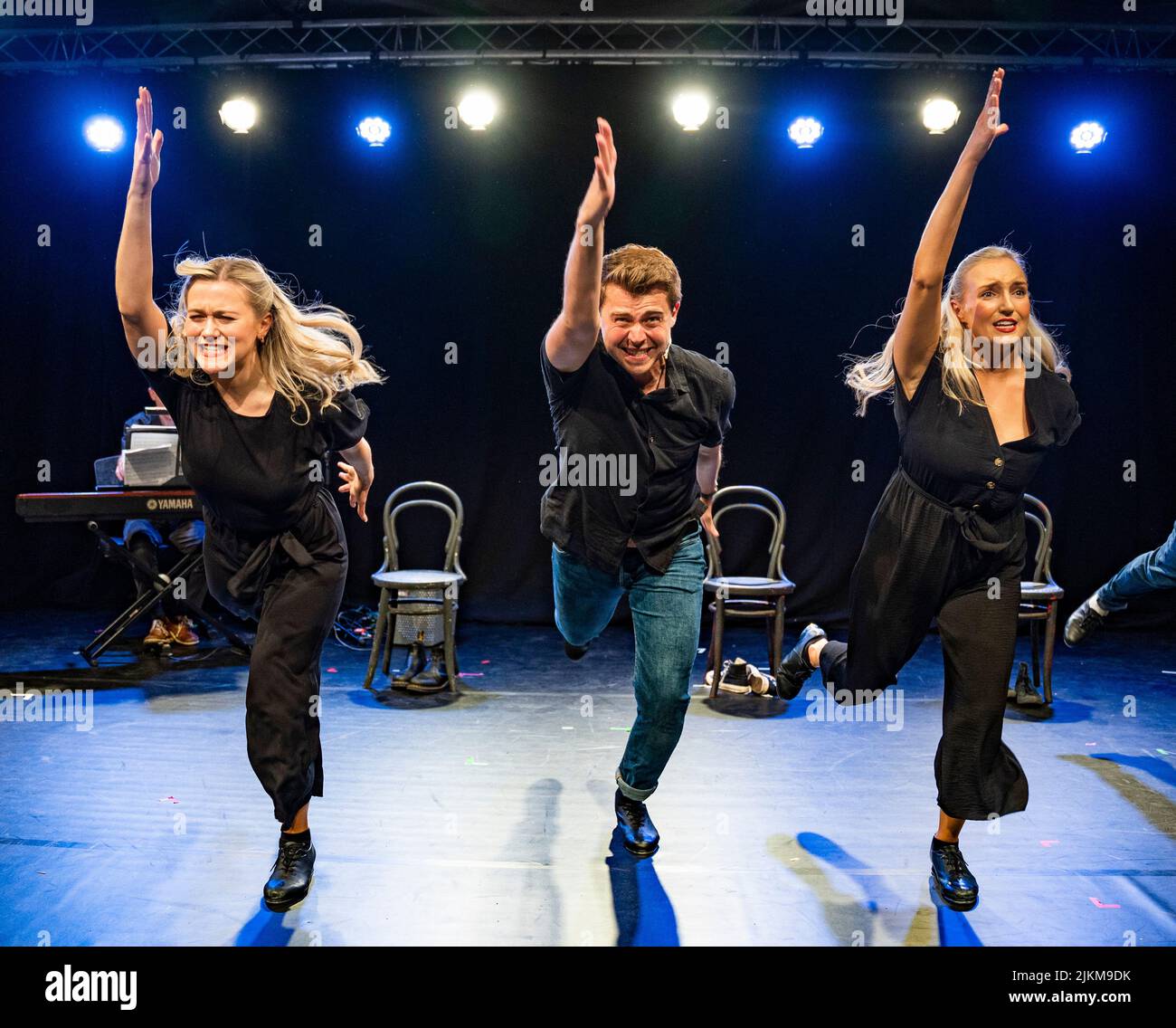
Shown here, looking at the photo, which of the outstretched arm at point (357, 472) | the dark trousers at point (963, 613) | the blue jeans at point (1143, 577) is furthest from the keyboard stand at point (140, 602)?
the blue jeans at point (1143, 577)

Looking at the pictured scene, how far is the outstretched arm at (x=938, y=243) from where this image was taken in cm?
213

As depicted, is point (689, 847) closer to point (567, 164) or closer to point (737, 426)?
point (737, 426)

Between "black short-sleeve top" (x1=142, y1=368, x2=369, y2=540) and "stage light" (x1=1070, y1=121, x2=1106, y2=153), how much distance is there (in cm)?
573

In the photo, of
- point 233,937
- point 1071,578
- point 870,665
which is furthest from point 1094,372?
point 233,937

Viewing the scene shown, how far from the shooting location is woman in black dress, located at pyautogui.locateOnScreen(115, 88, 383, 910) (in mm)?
2332

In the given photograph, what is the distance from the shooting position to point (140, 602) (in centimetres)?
513

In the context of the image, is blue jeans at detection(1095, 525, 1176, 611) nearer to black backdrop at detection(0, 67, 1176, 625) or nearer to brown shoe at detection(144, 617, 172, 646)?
black backdrop at detection(0, 67, 1176, 625)

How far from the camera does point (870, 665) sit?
8.48 feet

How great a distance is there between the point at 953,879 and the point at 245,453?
211 centimetres

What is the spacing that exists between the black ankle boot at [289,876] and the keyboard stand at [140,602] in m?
2.74

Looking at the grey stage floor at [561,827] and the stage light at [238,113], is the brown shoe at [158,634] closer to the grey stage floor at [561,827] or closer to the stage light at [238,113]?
the grey stage floor at [561,827]

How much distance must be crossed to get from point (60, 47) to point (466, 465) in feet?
12.5

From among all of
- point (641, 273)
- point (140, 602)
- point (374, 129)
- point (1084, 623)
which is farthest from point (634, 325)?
point (374, 129)

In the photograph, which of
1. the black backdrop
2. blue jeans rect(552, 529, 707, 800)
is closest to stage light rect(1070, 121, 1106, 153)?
the black backdrop
